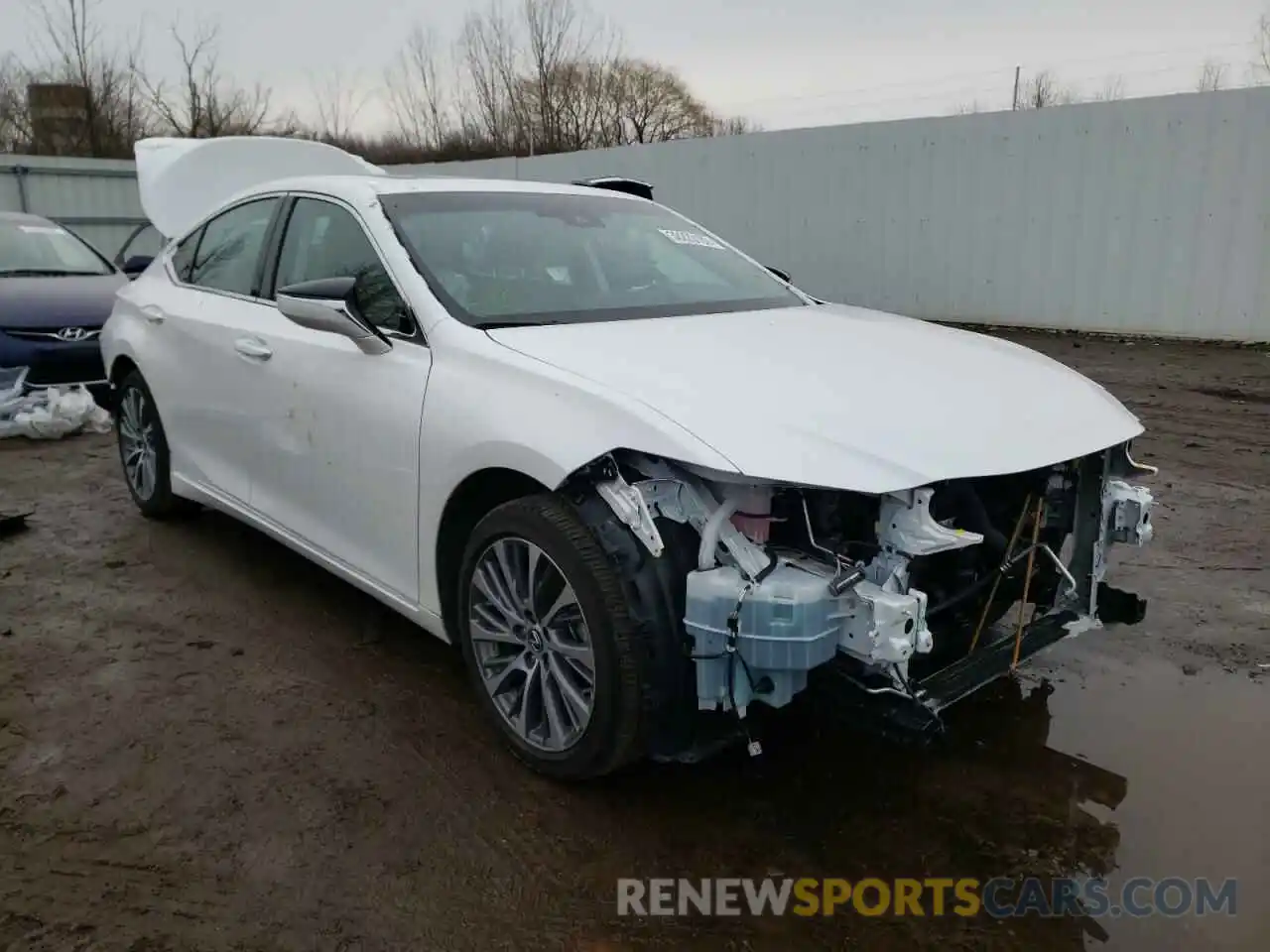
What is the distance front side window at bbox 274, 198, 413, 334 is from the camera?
3.37 meters

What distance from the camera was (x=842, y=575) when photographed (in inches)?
96.0

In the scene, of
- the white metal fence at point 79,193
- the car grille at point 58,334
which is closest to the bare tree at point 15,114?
the white metal fence at point 79,193

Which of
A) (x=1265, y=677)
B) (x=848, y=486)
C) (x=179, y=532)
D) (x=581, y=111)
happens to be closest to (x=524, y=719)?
(x=848, y=486)

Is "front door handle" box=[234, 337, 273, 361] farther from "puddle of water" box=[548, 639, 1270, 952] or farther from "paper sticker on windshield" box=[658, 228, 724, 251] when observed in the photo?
"puddle of water" box=[548, 639, 1270, 952]

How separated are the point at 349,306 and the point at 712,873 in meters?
2.02

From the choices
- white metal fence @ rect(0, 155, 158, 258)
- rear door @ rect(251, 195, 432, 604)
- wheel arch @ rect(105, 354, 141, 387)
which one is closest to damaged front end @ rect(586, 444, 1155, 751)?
rear door @ rect(251, 195, 432, 604)

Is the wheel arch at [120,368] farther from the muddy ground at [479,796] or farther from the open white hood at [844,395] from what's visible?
the open white hood at [844,395]

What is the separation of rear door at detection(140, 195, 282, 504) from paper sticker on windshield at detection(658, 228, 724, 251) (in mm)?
1609

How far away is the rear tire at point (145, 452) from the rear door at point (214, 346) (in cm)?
19

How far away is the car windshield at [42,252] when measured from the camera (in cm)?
885

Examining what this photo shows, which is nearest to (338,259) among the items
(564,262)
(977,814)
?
(564,262)

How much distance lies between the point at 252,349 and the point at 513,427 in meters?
1.70

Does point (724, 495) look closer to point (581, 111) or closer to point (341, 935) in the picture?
point (341, 935)

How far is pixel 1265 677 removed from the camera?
3.59 m
